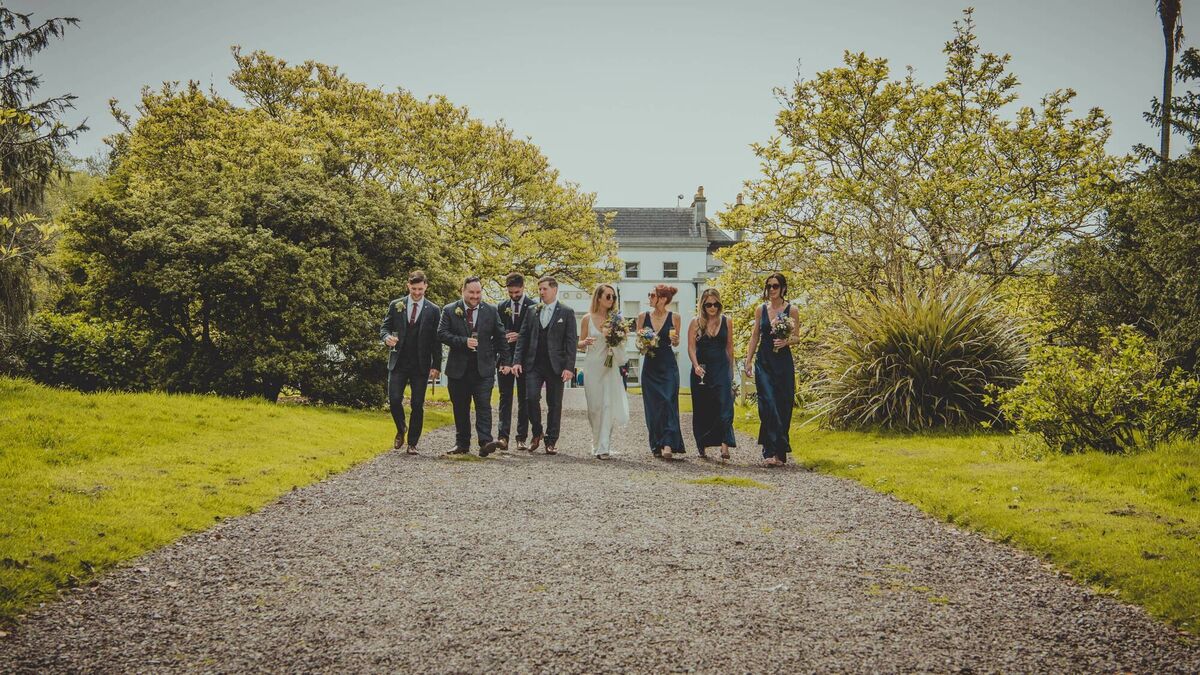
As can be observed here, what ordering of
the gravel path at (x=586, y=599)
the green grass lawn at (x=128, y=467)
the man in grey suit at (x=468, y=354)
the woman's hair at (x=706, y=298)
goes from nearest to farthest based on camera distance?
the gravel path at (x=586, y=599), the green grass lawn at (x=128, y=467), the man in grey suit at (x=468, y=354), the woman's hair at (x=706, y=298)

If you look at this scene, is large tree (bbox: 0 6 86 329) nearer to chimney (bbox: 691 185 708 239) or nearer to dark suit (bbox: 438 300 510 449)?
dark suit (bbox: 438 300 510 449)

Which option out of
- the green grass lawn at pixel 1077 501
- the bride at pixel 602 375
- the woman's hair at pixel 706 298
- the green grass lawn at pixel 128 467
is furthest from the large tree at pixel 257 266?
the green grass lawn at pixel 1077 501

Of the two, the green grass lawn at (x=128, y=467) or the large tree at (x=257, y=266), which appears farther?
the large tree at (x=257, y=266)

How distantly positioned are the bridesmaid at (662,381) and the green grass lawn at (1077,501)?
1694 mm

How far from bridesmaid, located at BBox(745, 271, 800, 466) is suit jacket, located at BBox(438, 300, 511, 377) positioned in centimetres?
327

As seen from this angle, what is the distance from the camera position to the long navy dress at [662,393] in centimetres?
1102

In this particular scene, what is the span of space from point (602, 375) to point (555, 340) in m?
0.80

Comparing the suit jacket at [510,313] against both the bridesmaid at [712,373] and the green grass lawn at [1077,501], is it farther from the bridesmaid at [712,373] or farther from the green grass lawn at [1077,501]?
the green grass lawn at [1077,501]

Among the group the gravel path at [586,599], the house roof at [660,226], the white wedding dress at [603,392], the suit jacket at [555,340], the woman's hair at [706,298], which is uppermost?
the house roof at [660,226]

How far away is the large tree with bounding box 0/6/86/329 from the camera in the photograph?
57.1ft

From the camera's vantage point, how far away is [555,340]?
36.9ft

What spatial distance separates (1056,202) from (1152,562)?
54.3 ft

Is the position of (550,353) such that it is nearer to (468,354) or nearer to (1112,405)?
(468,354)

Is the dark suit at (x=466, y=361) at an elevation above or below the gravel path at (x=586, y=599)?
above
